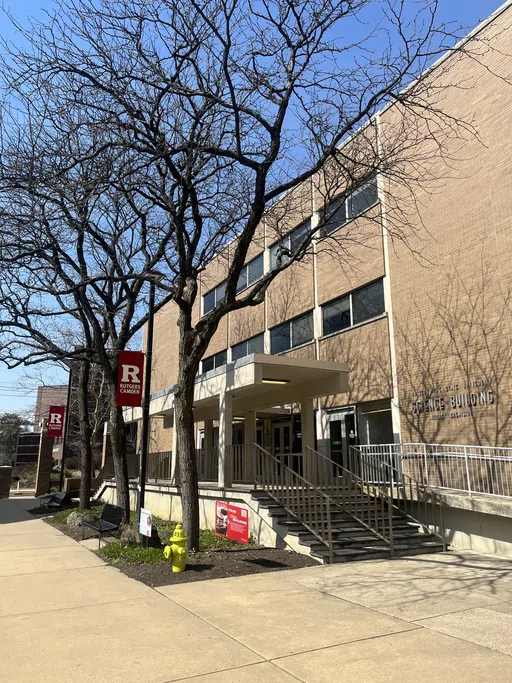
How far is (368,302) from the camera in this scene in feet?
53.4

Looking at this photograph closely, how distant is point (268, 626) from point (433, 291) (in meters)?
10.4

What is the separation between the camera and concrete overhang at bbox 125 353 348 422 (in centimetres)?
1226

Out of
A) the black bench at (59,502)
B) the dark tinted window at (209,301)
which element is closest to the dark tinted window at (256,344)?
the dark tinted window at (209,301)

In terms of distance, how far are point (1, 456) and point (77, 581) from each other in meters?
62.5

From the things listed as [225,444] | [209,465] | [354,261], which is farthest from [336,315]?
[225,444]

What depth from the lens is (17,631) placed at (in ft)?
18.4

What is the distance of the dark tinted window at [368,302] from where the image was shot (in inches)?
623

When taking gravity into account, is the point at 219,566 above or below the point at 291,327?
below

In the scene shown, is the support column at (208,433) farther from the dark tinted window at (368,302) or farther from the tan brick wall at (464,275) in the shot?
the tan brick wall at (464,275)

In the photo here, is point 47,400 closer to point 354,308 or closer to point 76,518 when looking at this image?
point 76,518

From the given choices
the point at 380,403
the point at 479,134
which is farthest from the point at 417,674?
the point at 479,134

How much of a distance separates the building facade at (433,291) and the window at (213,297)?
8.36 m

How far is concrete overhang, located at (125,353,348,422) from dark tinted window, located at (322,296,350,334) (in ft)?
10.5

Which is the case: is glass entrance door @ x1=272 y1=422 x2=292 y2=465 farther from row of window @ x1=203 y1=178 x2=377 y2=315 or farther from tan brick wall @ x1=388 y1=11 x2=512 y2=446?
tan brick wall @ x1=388 y1=11 x2=512 y2=446
